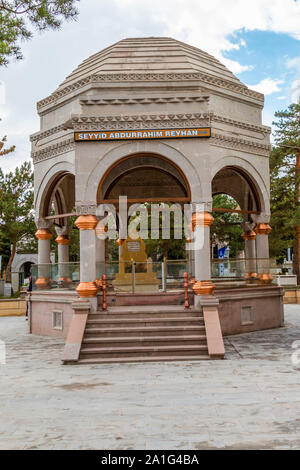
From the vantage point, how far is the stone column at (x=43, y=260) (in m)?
15.5

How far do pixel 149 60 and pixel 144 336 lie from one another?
9.62m

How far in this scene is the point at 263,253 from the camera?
15.7 meters

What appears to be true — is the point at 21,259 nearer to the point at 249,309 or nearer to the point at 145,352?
the point at 249,309

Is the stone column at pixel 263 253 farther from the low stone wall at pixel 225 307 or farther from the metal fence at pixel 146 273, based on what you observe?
the low stone wall at pixel 225 307

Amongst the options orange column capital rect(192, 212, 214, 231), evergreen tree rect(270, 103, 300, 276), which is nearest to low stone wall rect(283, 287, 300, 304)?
evergreen tree rect(270, 103, 300, 276)

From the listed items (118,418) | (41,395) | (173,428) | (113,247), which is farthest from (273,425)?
(113,247)

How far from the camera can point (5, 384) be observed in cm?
862

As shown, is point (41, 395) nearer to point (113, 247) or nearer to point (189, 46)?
point (189, 46)

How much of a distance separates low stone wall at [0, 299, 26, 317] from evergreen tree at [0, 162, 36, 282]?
1240cm

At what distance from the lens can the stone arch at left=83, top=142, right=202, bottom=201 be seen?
12.8m

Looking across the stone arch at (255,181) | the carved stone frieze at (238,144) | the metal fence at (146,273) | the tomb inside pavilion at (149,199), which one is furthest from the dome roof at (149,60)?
the metal fence at (146,273)

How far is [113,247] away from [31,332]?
3287 cm

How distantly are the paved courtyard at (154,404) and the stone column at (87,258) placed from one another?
207cm

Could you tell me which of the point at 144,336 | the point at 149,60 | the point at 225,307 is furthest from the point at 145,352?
the point at 149,60
